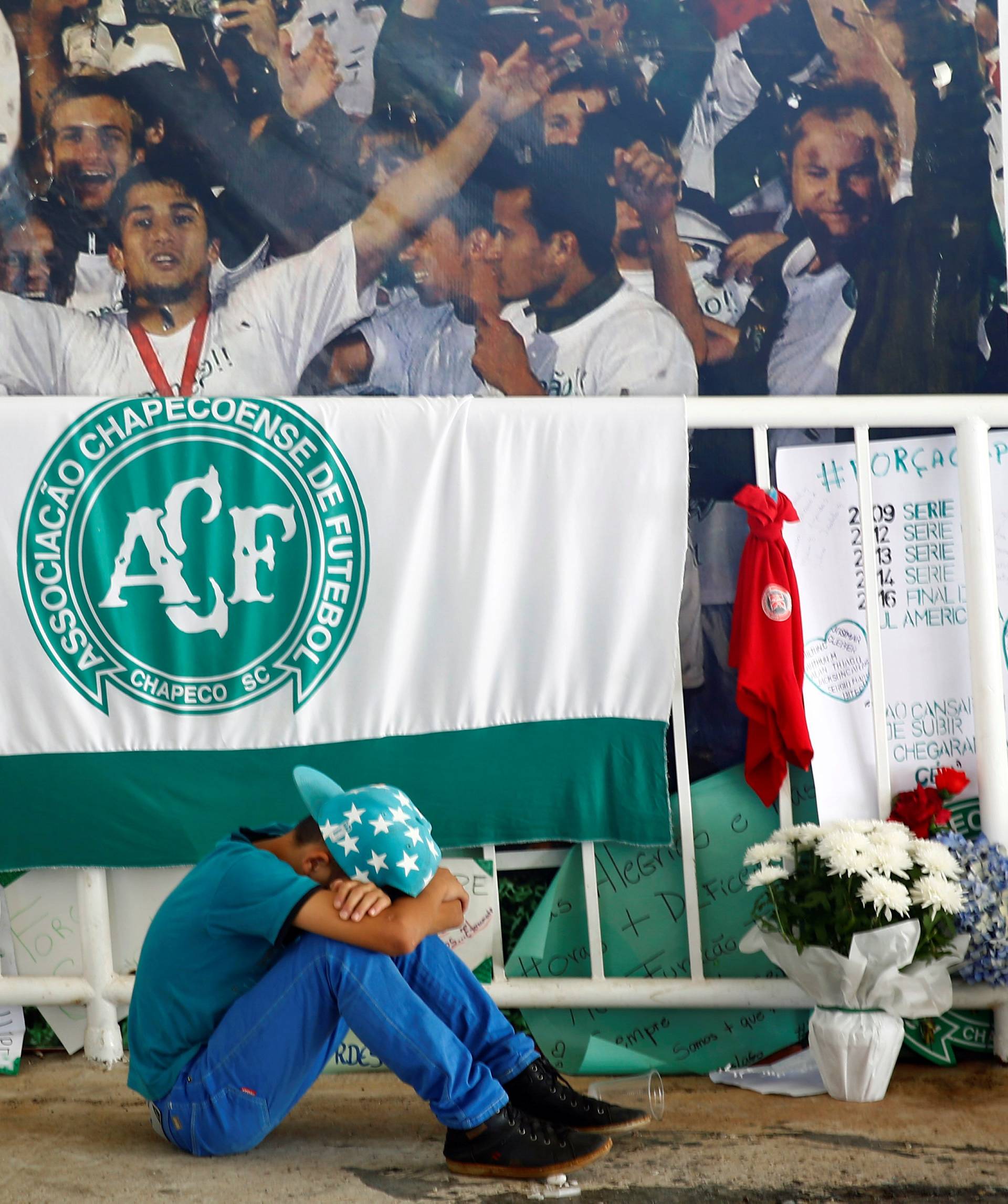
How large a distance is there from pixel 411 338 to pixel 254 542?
534 millimetres

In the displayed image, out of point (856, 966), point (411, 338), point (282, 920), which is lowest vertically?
point (856, 966)

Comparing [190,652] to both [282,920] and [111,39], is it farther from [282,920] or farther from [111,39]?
[111,39]

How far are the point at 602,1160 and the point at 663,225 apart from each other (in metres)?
1.70

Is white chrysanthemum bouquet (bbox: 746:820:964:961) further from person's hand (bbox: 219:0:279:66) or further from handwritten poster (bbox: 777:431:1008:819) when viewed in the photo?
person's hand (bbox: 219:0:279:66)

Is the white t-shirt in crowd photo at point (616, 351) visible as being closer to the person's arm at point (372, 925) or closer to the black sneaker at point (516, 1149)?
the person's arm at point (372, 925)

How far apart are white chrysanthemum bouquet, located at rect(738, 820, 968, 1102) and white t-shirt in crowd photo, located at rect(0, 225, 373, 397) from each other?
132 centimetres

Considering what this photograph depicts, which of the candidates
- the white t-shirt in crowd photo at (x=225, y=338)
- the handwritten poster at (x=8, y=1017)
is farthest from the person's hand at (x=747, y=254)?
the handwritten poster at (x=8, y=1017)

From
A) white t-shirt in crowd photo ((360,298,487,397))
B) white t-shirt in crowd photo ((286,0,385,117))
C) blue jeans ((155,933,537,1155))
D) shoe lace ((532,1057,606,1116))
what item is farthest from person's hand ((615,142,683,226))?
shoe lace ((532,1057,606,1116))

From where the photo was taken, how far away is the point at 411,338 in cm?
239

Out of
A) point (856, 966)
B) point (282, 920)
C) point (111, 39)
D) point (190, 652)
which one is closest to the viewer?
point (282, 920)

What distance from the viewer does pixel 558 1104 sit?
1.75 metres

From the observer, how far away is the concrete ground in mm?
1650

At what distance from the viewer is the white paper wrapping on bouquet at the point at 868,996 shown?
1957mm

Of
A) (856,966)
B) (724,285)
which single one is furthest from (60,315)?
(856,966)
